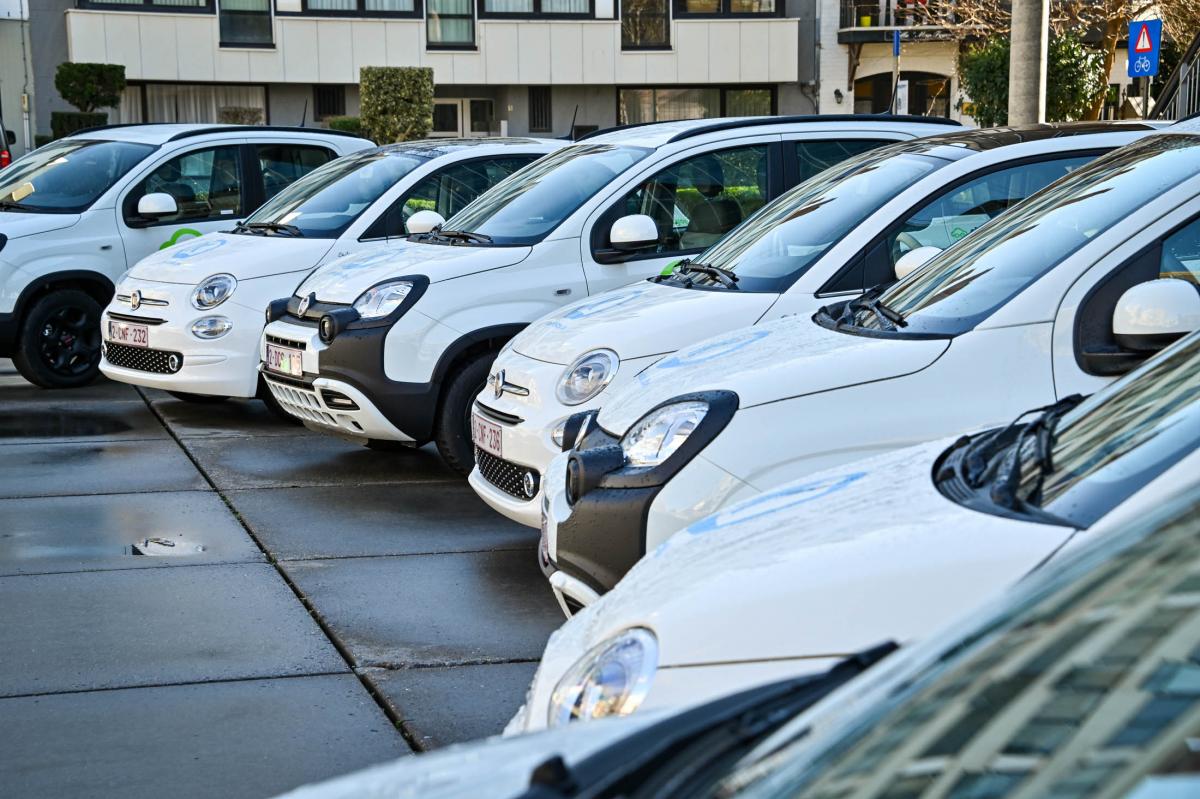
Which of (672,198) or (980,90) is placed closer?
(672,198)

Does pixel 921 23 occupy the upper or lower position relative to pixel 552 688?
upper

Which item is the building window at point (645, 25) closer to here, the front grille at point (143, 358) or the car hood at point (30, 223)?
the car hood at point (30, 223)

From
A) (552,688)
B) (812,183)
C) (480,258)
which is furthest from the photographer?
(480,258)

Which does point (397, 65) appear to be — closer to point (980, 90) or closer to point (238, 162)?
point (980, 90)

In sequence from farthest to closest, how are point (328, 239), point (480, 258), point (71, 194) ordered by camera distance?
1. point (71, 194)
2. point (328, 239)
3. point (480, 258)

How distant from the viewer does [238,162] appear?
12.0 metres

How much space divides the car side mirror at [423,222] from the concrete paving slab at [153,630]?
342 cm

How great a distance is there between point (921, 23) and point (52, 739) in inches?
1434

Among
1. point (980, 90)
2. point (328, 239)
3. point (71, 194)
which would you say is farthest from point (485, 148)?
point (980, 90)

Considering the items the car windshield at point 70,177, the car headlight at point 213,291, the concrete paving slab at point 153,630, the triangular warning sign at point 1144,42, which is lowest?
the concrete paving slab at point 153,630

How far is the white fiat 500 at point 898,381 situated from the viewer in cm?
464

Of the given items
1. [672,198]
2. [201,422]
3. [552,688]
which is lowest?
[201,422]

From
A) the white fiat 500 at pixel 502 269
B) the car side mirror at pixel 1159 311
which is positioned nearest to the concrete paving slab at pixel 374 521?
the white fiat 500 at pixel 502 269

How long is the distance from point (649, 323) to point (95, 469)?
3.76m
